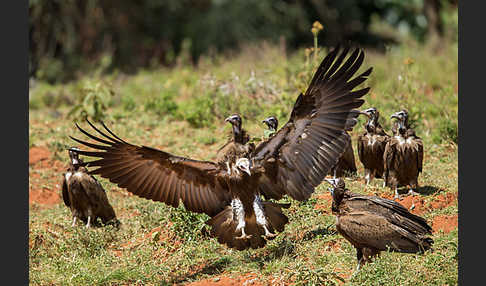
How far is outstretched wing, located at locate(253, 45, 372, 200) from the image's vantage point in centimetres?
585

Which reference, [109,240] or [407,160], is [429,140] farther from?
[109,240]

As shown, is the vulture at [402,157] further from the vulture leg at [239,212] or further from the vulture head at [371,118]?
the vulture leg at [239,212]

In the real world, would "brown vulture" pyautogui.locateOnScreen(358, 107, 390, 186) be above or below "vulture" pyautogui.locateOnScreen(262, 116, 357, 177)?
above

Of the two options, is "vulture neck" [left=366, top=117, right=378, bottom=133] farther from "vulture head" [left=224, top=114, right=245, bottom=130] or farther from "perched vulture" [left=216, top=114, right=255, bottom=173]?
"vulture head" [left=224, top=114, right=245, bottom=130]

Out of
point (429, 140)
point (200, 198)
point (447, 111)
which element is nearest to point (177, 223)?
point (200, 198)

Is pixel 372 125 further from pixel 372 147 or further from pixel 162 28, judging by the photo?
pixel 162 28

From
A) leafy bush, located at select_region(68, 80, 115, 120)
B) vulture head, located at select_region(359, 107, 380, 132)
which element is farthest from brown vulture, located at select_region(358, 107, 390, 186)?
leafy bush, located at select_region(68, 80, 115, 120)

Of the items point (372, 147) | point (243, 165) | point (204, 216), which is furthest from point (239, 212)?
point (372, 147)

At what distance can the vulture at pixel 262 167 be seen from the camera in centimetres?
587

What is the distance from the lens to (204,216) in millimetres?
6902

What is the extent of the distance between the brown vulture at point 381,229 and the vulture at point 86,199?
321 cm

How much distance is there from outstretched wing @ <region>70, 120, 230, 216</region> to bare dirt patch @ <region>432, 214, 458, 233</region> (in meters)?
2.05

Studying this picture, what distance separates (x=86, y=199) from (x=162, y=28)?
48.9ft

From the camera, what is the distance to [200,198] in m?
6.25
